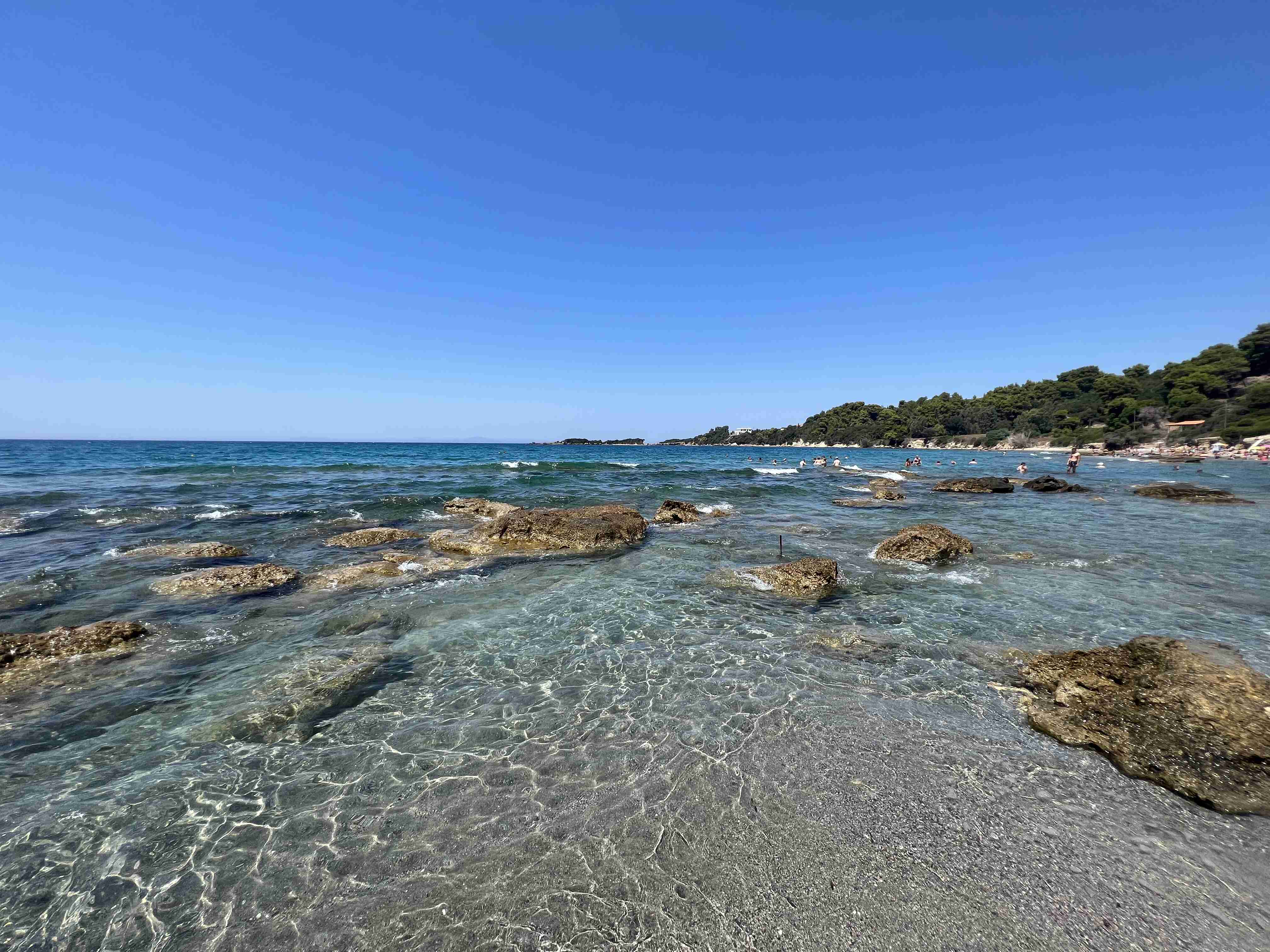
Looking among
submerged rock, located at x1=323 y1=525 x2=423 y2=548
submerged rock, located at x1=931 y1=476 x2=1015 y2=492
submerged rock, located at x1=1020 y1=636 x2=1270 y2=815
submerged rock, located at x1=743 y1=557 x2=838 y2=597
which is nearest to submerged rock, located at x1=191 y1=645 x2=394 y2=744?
submerged rock, located at x1=743 y1=557 x2=838 y2=597

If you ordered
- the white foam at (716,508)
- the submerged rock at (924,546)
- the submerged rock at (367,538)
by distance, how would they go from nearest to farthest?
the submerged rock at (924,546), the submerged rock at (367,538), the white foam at (716,508)

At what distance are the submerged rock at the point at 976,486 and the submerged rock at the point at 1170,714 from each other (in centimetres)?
2724

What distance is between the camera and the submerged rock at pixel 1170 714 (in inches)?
192

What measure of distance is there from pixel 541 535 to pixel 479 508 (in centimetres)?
707

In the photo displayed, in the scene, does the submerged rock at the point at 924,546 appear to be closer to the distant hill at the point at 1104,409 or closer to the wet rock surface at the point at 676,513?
the wet rock surface at the point at 676,513

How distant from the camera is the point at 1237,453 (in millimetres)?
62281

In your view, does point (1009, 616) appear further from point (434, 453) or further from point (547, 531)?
point (434, 453)

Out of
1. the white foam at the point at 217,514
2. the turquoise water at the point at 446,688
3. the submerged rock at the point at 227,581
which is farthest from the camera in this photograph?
the white foam at the point at 217,514

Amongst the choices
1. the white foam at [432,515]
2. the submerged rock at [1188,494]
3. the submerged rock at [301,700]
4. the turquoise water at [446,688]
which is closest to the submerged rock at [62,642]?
the turquoise water at [446,688]

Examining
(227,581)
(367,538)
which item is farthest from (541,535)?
(227,581)

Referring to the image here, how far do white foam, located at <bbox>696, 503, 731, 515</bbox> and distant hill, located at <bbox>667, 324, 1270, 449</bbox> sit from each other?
90701mm

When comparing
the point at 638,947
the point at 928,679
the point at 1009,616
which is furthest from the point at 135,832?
the point at 1009,616

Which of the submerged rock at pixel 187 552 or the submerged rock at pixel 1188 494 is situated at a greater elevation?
the submerged rock at pixel 1188 494

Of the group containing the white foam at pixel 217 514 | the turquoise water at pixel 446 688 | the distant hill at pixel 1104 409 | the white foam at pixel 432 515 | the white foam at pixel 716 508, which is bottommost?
the turquoise water at pixel 446 688
